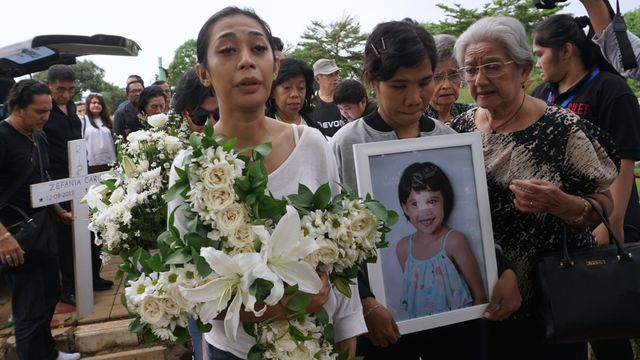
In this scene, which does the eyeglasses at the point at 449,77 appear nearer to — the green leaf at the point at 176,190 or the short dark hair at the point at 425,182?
the short dark hair at the point at 425,182

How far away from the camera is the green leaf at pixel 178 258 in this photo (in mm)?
1233

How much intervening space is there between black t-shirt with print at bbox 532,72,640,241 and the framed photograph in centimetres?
136

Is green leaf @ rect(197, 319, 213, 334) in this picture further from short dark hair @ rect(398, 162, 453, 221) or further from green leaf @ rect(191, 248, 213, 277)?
short dark hair @ rect(398, 162, 453, 221)

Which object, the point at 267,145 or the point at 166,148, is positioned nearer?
the point at 267,145

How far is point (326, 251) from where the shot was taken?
1.34 m

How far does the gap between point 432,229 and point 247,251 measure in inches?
31.7

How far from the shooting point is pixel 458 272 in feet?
5.93

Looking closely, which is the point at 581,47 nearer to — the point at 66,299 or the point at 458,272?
the point at 458,272

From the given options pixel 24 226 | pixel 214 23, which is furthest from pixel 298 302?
pixel 24 226

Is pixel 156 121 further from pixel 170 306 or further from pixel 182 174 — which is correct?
pixel 170 306

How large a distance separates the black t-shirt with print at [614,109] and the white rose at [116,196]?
2620mm

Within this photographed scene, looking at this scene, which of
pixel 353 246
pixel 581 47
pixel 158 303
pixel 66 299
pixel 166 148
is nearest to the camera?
pixel 158 303

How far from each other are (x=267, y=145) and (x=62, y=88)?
4967 mm

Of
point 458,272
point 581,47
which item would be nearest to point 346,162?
point 458,272
